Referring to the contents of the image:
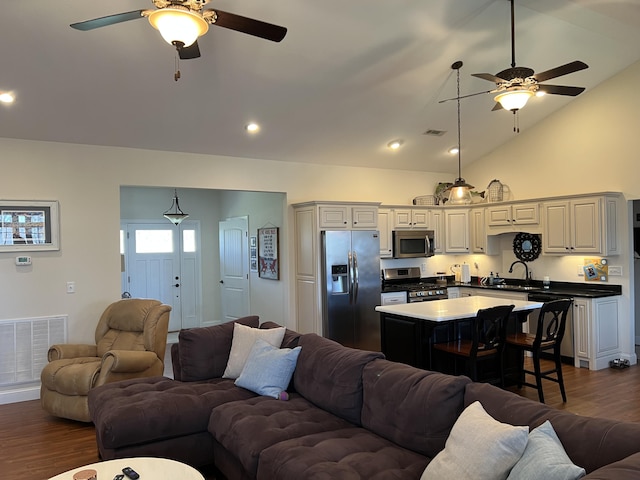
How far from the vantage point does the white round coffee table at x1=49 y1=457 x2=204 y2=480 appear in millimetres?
2236

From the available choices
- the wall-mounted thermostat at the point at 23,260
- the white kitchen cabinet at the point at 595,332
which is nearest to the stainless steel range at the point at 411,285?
the white kitchen cabinet at the point at 595,332

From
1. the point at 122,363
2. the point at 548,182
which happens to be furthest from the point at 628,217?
the point at 122,363

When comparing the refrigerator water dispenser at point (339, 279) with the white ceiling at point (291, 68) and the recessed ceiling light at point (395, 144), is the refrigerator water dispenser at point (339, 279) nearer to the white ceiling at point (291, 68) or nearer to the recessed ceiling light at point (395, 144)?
the white ceiling at point (291, 68)

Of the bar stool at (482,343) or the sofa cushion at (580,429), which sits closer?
the sofa cushion at (580,429)

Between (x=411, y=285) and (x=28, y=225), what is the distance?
16.8 feet

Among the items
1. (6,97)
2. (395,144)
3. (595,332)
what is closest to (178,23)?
(6,97)

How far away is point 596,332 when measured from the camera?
559 centimetres

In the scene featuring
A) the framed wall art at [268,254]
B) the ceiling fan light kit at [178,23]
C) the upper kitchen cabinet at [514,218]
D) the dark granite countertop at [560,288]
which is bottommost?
the dark granite countertop at [560,288]

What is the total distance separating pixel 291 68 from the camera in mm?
4488

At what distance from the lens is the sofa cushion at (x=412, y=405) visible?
2.31 meters

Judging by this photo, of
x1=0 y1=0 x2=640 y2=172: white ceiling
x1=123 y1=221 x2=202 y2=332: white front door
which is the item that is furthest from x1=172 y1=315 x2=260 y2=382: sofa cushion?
x1=123 y1=221 x2=202 y2=332: white front door

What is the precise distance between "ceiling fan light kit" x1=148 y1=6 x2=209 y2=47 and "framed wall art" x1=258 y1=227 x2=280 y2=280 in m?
4.43

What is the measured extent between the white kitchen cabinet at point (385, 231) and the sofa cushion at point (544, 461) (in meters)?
5.20

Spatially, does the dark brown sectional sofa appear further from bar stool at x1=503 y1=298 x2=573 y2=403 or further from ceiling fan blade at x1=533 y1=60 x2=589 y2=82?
ceiling fan blade at x1=533 y1=60 x2=589 y2=82
